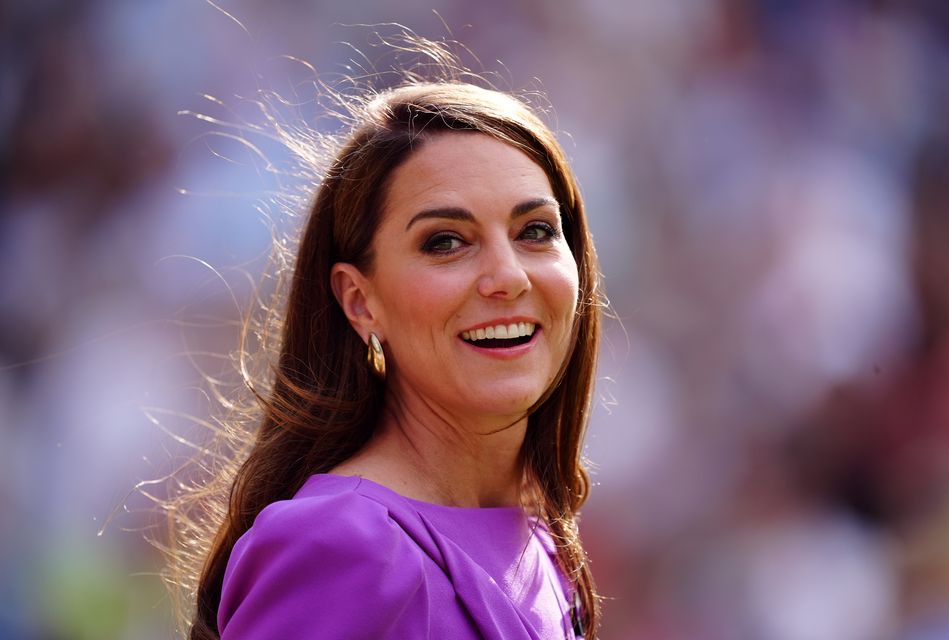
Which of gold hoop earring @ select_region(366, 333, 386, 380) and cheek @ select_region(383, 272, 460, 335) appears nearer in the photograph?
cheek @ select_region(383, 272, 460, 335)

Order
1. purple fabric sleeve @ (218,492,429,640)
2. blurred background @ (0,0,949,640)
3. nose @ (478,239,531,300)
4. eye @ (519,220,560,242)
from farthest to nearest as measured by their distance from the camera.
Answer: blurred background @ (0,0,949,640) → eye @ (519,220,560,242) → nose @ (478,239,531,300) → purple fabric sleeve @ (218,492,429,640)

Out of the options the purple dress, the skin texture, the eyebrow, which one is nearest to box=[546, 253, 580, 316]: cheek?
the skin texture

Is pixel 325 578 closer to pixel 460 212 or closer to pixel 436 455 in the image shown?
pixel 436 455

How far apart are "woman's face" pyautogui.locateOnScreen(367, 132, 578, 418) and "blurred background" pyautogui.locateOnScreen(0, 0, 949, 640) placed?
190cm

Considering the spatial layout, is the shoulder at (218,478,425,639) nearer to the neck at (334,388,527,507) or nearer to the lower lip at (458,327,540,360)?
the neck at (334,388,527,507)

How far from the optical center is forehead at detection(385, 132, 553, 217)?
1871mm

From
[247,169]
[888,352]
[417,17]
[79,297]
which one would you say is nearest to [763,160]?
[888,352]

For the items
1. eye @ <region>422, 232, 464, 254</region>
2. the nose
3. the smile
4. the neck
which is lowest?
the neck

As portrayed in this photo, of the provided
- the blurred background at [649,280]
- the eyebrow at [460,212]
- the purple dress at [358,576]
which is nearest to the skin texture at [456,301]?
the eyebrow at [460,212]

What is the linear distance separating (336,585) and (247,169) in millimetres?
2707

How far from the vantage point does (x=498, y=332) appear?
1.85 metres

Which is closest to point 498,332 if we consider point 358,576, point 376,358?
point 376,358

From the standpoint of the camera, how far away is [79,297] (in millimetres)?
3896

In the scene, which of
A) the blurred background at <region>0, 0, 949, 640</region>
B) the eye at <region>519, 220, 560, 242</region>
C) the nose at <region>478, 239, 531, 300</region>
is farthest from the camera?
the blurred background at <region>0, 0, 949, 640</region>
